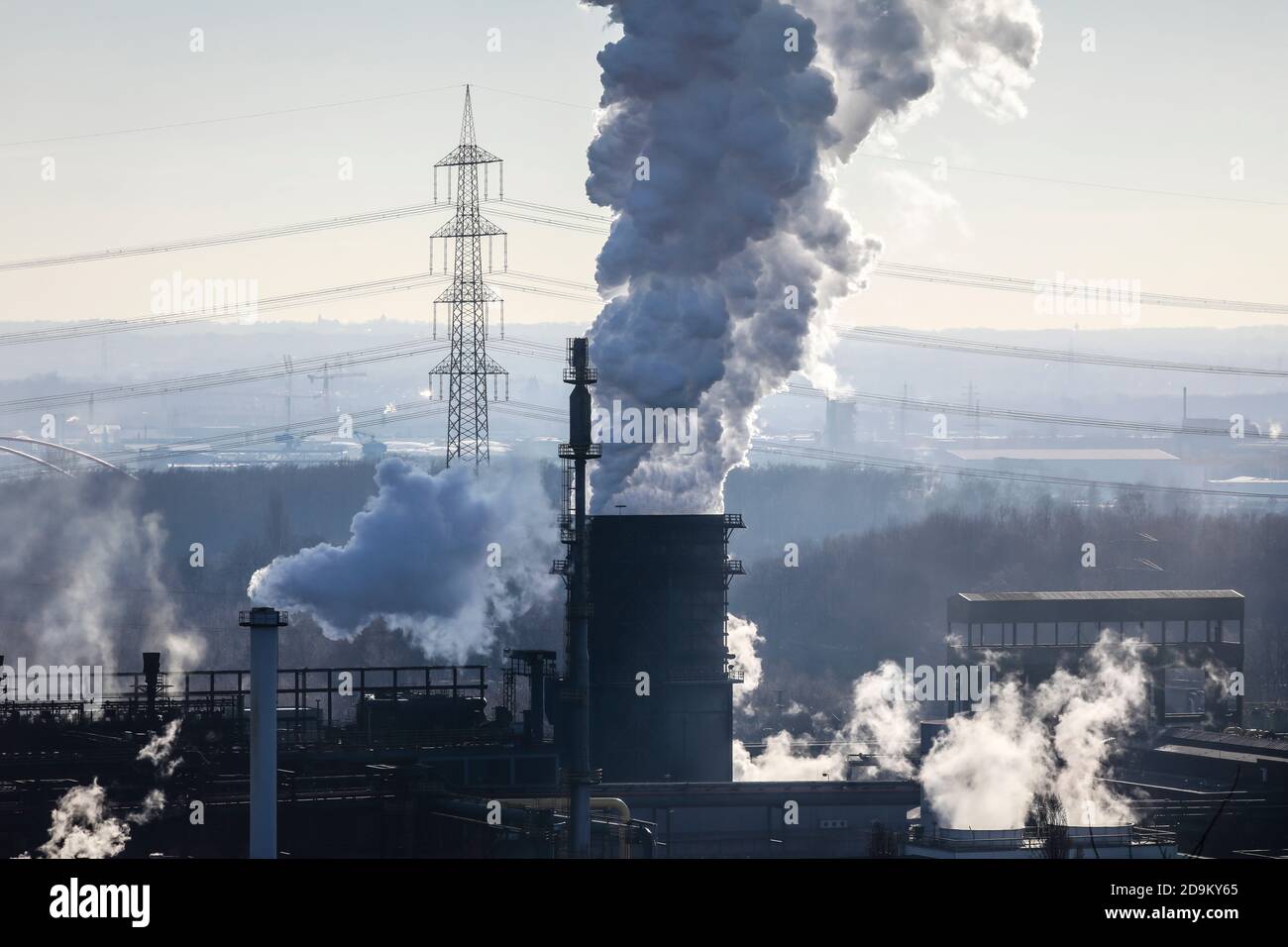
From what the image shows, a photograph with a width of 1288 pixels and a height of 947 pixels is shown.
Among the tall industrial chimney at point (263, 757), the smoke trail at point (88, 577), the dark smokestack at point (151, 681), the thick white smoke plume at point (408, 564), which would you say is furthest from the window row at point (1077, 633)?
the smoke trail at point (88, 577)

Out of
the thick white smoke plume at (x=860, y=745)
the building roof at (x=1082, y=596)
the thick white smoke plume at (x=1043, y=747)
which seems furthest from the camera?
the building roof at (x=1082, y=596)

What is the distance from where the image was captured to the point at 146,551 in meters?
129

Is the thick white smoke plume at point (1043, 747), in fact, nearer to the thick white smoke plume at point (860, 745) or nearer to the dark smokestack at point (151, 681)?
the thick white smoke plume at point (860, 745)

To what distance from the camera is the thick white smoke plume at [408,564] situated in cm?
6562

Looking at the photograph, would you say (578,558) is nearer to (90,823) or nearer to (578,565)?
(578,565)

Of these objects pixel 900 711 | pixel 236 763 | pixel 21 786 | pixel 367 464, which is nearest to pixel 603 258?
pixel 236 763

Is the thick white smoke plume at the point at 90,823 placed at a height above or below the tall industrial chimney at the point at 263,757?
below

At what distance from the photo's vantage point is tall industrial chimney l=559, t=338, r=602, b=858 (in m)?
57.9

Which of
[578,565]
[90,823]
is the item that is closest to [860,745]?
[578,565]

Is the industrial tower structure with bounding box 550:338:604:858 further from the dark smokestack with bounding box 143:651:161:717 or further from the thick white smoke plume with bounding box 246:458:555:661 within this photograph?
Result: the dark smokestack with bounding box 143:651:161:717

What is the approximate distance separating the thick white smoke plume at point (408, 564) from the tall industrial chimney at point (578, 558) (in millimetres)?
5360

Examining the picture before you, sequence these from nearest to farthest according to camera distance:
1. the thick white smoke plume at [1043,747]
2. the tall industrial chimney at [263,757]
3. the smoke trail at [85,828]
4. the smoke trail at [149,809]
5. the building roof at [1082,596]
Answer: the tall industrial chimney at [263,757], the smoke trail at [85,828], the smoke trail at [149,809], the thick white smoke plume at [1043,747], the building roof at [1082,596]

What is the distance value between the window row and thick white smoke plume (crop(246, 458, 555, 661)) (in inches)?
844
